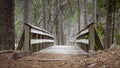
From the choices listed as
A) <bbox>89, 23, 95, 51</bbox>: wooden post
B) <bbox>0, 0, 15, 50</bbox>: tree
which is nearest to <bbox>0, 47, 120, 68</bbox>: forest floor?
<bbox>0, 0, 15, 50</bbox>: tree

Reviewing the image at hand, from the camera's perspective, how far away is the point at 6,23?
324 inches

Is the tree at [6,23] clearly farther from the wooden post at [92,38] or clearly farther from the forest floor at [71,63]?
the wooden post at [92,38]

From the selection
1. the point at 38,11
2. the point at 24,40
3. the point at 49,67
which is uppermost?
the point at 38,11

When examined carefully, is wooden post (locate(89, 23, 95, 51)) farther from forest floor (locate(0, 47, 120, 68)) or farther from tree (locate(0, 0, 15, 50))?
tree (locate(0, 0, 15, 50))

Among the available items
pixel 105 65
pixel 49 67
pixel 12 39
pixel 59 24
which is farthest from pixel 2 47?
pixel 59 24

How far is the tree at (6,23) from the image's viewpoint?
323 inches

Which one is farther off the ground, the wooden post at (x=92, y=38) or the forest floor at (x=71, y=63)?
the wooden post at (x=92, y=38)

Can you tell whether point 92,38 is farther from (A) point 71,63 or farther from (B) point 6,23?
(B) point 6,23

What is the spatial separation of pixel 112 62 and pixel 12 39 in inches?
160

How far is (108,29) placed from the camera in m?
10.4

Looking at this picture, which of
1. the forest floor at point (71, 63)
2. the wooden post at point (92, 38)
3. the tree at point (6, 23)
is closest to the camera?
the forest floor at point (71, 63)

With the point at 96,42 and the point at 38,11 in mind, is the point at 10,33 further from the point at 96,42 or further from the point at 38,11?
the point at 38,11

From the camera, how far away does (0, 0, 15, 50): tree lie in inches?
323

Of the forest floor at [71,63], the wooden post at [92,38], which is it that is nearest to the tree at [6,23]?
the forest floor at [71,63]
